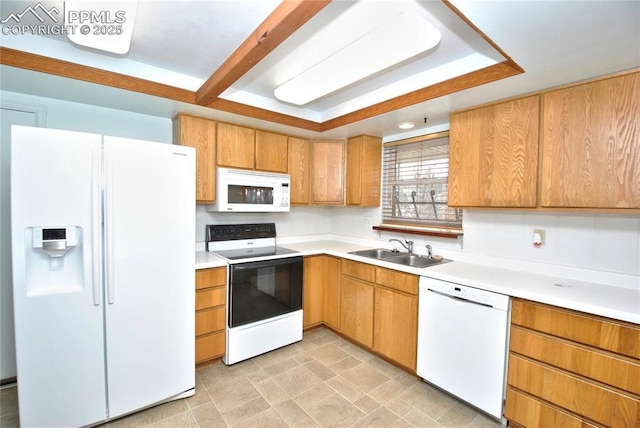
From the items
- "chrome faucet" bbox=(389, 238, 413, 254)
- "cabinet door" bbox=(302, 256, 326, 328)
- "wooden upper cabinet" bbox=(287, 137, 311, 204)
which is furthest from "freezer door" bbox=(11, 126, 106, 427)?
"chrome faucet" bbox=(389, 238, 413, 254)

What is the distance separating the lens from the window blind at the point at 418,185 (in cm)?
276

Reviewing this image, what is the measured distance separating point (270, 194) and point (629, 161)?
2636 millimetres

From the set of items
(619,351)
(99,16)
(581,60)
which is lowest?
(619,351)

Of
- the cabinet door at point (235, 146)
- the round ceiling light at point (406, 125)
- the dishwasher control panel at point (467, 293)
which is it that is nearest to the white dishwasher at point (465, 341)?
the dishwasher control panel at point (467, 293)

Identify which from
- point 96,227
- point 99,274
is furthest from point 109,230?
point 99,274

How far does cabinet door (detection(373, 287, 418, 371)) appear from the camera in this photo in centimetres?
228

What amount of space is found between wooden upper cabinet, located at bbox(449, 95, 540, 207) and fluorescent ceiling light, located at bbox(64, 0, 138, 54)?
2.23 metres

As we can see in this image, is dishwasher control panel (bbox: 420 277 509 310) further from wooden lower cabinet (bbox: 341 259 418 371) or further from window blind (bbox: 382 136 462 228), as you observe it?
window blind (bbox: 382 136 462 228)

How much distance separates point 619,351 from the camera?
55.3 inches

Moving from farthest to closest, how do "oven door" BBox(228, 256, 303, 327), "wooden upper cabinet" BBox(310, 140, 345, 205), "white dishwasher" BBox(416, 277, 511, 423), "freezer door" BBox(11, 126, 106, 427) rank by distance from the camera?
"wooden upper cabinet" BBox(310, 140, 345, 205) < "oven door" BBox(228, 256, 303, 327) < "white dishwasher" BBox(416, 277, 511, 423) < "freezer door" BBox(11, 126, 106, 427)

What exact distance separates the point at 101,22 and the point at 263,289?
2.15 metres

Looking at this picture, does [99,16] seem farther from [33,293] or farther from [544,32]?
→ [544,32]

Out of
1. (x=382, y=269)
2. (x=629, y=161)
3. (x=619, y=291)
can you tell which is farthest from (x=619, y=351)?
(x=382, y=269)

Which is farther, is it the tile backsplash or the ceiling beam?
the tile backsplash
